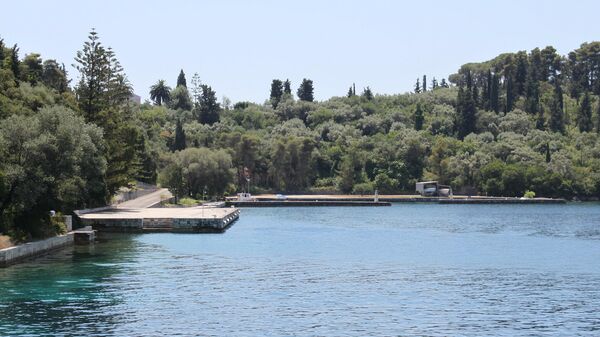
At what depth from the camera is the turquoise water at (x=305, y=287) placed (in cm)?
3478

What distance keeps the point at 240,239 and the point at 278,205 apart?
7582 centimetres

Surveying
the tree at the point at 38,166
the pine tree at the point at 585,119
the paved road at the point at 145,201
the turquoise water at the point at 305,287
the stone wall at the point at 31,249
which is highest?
the pine tree at the point at 585,119

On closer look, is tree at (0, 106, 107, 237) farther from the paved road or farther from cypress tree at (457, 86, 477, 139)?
cypress tree at (457, 86, 477, 139)

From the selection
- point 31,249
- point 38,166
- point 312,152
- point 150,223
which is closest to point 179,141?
point 312,152

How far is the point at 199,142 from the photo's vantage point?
173 metres

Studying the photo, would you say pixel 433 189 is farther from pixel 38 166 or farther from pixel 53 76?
pixel 38 166

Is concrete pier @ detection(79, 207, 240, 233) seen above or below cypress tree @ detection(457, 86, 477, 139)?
below

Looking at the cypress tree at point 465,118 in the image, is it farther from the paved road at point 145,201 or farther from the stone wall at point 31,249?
the stone wall at point 31,249

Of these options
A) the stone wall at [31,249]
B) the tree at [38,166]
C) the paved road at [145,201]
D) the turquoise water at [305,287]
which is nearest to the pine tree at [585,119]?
the paved road at [145,201]

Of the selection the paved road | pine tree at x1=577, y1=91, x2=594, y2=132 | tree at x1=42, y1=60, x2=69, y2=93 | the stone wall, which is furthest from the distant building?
the stone wall

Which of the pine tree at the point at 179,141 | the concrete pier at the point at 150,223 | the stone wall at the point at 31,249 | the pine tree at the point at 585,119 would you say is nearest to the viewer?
the stone wall at the point at 31,249

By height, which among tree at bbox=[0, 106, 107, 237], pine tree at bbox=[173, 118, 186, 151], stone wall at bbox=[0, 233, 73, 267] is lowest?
stone wall at bbox=[0, 233, 73, 267]

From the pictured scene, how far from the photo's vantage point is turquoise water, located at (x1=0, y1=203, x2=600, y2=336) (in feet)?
114

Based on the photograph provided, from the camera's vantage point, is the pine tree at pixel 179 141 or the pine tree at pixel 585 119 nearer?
the pine tree at pixel 179 141
